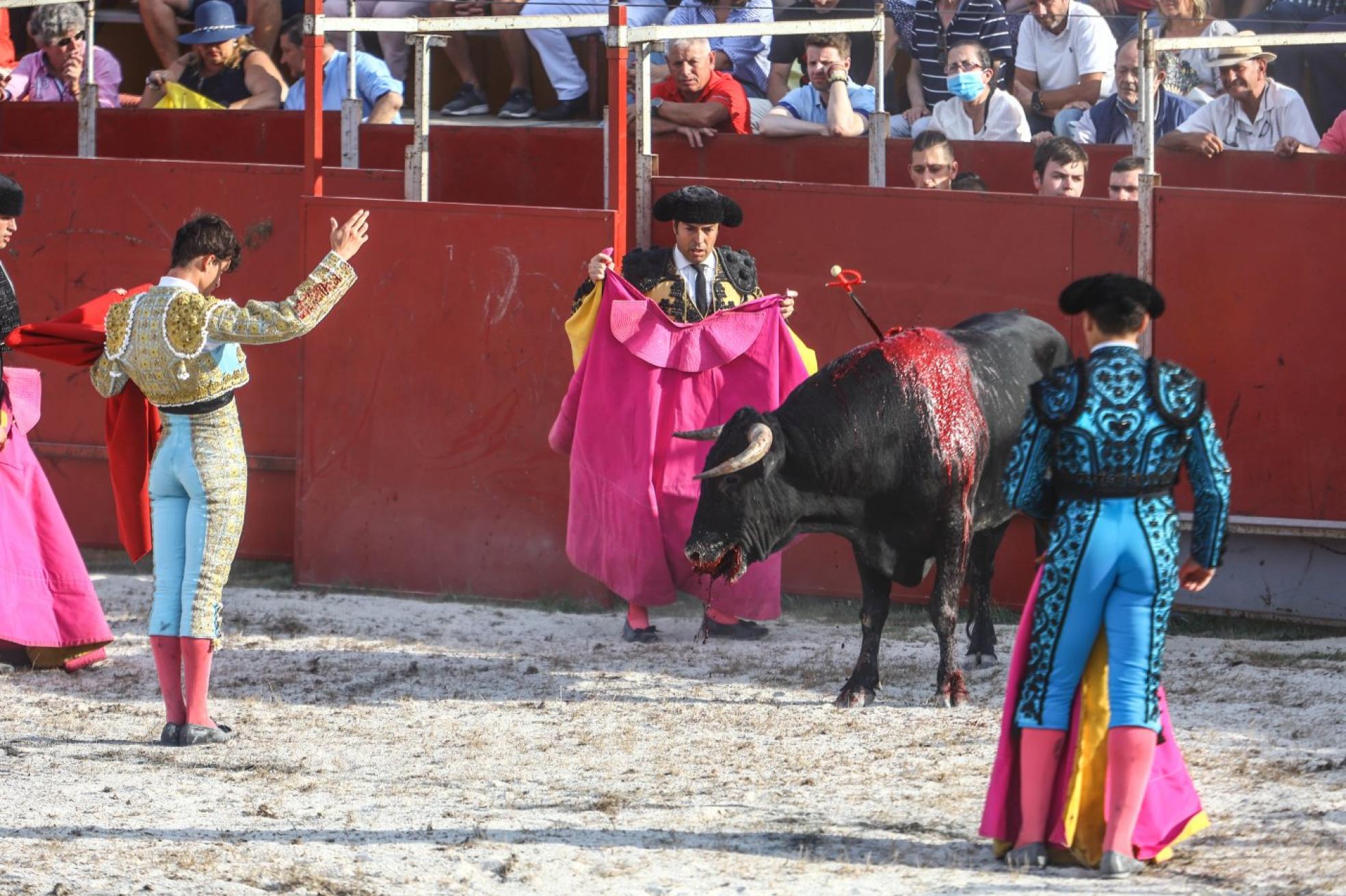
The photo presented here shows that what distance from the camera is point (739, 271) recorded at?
311 inches

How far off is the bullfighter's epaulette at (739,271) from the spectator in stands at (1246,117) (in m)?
2.22

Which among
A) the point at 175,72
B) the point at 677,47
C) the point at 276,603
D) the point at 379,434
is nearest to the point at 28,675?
the point at 276,603

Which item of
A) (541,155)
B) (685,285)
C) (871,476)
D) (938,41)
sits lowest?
(871,476)

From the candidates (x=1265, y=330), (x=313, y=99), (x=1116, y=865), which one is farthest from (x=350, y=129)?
(x=1116, y=865)

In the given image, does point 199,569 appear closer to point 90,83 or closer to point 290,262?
point 290,262

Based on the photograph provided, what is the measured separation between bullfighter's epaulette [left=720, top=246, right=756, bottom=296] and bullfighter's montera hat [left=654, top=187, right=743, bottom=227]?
17 cm

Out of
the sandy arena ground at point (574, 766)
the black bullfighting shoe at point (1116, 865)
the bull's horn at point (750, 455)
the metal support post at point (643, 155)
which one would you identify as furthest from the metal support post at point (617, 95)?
the black bullfighting shoe at point (1116, 865)

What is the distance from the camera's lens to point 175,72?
12.0 meters

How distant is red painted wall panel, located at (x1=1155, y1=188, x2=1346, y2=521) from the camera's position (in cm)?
782

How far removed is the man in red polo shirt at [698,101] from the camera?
971 centimetres

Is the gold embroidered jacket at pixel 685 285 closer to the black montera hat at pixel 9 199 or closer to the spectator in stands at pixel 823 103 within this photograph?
the spectator in stands at pixel 823 103

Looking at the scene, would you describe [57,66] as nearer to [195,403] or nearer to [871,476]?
[195,403]

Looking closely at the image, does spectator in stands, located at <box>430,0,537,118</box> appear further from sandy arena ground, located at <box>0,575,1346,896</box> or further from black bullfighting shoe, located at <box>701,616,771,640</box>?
black bullfighting shoe, located at <box>701,616,771,640</box>

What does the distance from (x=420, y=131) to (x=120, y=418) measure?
262cm
